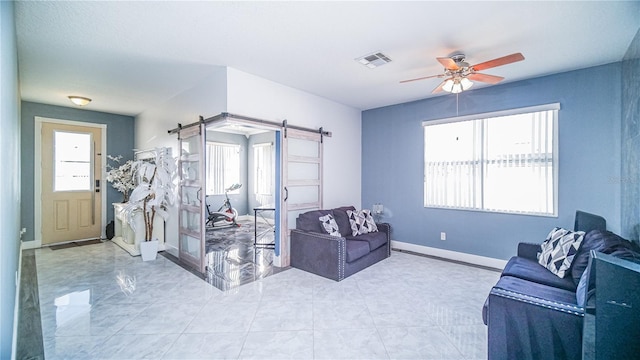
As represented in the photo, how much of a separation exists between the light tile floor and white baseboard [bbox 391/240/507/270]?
10.4 inches

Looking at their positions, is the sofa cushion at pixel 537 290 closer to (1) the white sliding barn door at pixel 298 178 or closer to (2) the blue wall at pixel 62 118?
(1) the white sliding barn door at pixel 298 178

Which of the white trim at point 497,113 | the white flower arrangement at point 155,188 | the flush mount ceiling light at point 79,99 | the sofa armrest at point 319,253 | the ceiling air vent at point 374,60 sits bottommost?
the sofa armrest at point 319,253

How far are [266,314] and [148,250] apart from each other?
277 centimetres

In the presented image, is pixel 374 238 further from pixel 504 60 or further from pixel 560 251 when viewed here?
pixel 504 60

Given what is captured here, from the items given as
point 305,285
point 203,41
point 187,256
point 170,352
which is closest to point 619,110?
point 305,285

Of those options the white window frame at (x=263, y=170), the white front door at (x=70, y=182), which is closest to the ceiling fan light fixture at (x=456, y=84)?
the white window frame at (x=263, y=170)

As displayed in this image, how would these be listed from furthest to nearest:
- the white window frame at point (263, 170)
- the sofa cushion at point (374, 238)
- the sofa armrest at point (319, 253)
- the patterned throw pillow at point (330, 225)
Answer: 1. the white window frame at point (263, 170)
2. the sofa cushion at point (374, 238)
3. the patterned throw pillow at point (330, 225)
4. the sofa armrest at point (319, 253)

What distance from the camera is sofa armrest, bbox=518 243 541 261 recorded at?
3.01m

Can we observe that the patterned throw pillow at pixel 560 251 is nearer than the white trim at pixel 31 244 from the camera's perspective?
Yes

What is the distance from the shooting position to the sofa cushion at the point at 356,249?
363 cm

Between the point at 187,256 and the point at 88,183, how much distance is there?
11.3 feet

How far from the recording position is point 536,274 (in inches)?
99.1

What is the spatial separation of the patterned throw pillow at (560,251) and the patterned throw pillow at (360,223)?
2201 millimetres

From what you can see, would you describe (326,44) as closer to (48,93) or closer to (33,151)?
(48,93)
